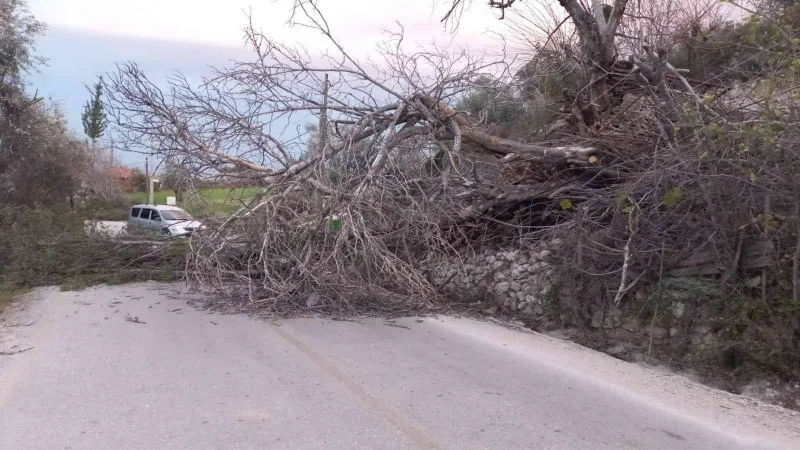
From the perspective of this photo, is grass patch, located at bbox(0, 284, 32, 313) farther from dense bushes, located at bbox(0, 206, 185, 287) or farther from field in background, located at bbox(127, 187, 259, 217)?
field in background, located at bbox(127, 187, 259, 217)

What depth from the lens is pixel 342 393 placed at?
5648 millimetres

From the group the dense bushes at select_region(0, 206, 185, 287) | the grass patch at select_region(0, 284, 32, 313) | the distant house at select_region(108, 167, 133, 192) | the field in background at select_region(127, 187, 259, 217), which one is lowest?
the grass patch at select_region(0, 284, 32, 313)

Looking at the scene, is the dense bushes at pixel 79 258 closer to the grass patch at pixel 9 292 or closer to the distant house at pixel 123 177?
the grass patch at pixel 9 292

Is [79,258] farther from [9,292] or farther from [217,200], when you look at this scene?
[217,200]

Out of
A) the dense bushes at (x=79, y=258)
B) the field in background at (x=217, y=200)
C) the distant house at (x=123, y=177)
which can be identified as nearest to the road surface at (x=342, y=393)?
the field in background at (x=217, y=200)

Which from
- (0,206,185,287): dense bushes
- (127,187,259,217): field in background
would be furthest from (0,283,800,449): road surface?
(0,206,185,287): dense bushes

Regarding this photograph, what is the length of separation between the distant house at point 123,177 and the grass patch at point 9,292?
36288mm

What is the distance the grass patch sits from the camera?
1089 cm

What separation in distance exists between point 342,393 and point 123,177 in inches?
1867

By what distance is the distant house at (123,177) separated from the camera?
46.8m

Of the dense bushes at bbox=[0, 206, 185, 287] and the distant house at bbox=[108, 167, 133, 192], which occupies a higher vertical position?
the distant house at bbox=[108, 167, 133, 192]

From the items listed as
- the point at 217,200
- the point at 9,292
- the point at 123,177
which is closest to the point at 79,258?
the point at 9,292

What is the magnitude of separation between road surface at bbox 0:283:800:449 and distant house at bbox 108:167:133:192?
4143cm

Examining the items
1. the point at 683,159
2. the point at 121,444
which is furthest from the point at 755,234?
the point at 121,444
